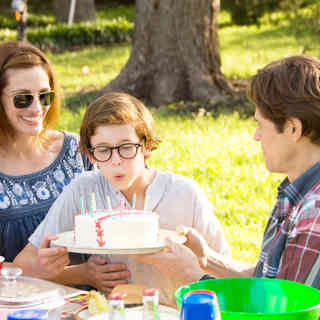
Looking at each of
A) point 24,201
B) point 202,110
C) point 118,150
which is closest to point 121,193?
point 118,150

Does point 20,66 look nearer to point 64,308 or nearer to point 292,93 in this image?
point 64,308

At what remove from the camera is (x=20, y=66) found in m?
3.78

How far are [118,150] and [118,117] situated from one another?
15 cm

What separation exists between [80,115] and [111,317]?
7.84 meters

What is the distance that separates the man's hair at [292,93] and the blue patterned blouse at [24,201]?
1706 millimetres

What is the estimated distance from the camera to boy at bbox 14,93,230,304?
3.18 metres

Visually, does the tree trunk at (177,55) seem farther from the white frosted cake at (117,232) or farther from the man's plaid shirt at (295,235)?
the man's plaid shirt at (295,235)

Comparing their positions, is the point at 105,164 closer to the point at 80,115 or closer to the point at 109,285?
the point at 109,285

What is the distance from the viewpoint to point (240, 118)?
8.93m

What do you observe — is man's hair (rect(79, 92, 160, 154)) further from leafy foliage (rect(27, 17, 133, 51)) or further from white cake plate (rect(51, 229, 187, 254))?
leafy foliage (rect(27, 17, 133, 51))

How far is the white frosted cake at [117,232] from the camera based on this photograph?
2.81 meters

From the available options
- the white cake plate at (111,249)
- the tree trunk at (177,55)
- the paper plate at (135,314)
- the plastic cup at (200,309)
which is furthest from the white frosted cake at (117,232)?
the tree trunk at (177,55)

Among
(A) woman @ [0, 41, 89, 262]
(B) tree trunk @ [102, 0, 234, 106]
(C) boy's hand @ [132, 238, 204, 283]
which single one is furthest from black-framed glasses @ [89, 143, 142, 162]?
(B) tree trunk @ [102, 0, 234, 106]

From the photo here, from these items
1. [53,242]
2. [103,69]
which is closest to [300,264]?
[53,242]
